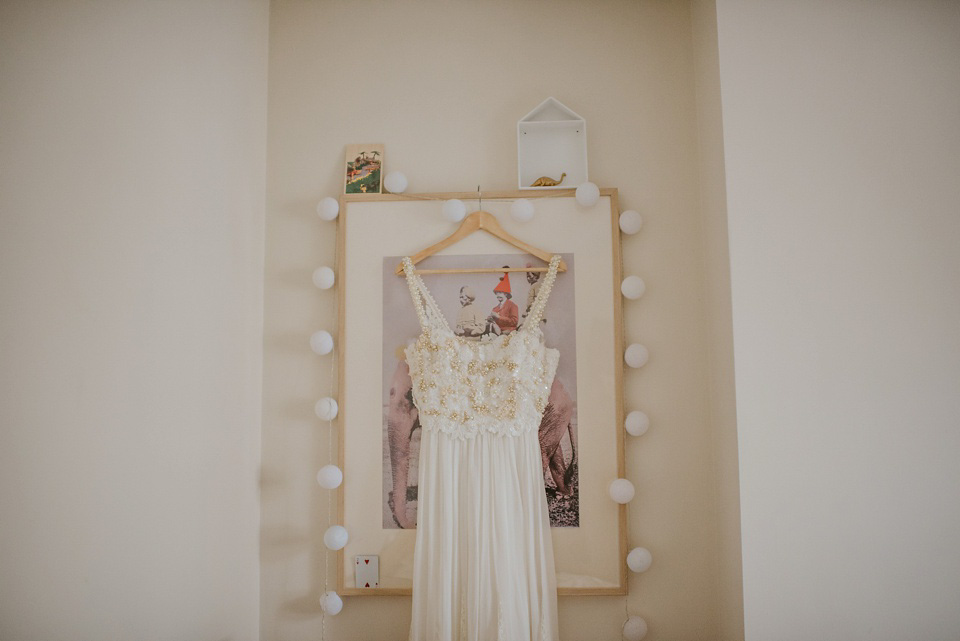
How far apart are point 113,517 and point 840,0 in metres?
2.38

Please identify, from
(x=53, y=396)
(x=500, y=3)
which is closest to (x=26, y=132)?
(x=53, y=396)

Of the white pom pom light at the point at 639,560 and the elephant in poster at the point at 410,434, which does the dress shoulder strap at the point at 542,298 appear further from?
the white pom pom light at the point at 639,560

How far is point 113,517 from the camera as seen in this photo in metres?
1.56

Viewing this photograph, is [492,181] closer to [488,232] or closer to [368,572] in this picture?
[488,232]

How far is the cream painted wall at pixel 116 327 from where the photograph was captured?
1450 mm

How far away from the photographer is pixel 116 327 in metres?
1.59

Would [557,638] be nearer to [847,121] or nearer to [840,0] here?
[847,121]

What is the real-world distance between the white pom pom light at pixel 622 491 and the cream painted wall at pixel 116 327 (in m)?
1.16

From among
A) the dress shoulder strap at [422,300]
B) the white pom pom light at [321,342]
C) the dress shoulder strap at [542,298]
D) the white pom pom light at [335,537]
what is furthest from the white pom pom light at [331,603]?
the dress shoulder strap at [542,298]

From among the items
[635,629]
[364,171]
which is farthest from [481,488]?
[364,171]

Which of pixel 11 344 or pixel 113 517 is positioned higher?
pixel 11 344

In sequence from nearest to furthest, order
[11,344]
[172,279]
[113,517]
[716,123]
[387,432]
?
[11,344]
[113,517]
[172,279]
[716,123]
[387,432]

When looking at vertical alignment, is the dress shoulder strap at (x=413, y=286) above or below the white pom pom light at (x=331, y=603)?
above

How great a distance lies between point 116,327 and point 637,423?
148 centimetres
